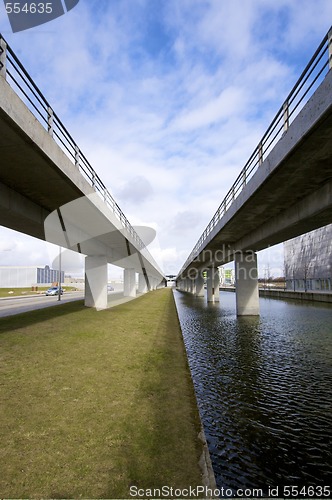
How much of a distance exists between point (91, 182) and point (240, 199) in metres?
8.16

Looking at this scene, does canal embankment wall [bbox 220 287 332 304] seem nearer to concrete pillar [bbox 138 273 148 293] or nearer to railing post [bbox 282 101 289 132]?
concrete pillar [bbox 138 273 148 293]

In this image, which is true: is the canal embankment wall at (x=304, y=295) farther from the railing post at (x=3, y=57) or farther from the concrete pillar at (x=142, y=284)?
the railing post at (x=3, y=57)

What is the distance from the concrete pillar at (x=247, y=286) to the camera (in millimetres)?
30859

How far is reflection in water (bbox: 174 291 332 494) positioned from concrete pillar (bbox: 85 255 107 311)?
15723 mm

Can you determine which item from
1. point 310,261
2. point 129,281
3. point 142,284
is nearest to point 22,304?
point 129,281

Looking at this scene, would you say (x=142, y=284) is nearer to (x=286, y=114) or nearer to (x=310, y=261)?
(x=310, y=261)

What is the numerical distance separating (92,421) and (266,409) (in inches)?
182

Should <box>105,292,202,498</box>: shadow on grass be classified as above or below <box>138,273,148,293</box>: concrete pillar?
below

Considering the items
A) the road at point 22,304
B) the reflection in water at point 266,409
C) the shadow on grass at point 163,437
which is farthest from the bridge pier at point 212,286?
the shadow on grass at point 163,437

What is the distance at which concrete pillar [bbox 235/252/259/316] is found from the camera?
1215 inches

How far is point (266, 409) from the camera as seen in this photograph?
8398 millimetres

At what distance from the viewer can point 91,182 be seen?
16.3 meters

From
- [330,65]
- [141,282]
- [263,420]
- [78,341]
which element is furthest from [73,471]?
[141,282]

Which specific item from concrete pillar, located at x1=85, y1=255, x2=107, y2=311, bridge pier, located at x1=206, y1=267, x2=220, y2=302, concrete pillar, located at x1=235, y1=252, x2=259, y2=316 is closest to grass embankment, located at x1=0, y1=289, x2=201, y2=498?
concrete pillar, located at x1=85, y1=255, x2=107, y2=311
